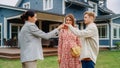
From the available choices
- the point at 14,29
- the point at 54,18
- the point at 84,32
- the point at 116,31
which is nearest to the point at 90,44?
the point at 84,32

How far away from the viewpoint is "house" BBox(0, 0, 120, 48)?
1966cm

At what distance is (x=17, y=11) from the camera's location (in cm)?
1931

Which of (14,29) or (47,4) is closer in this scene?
(14,29)

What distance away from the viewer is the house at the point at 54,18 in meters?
19.7

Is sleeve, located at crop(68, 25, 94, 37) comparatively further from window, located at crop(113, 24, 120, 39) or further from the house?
window, located at crop(113, 24, 120, 39)

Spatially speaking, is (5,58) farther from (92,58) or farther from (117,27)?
(117,27)

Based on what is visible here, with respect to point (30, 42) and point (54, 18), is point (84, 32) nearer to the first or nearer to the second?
point (30, 42)

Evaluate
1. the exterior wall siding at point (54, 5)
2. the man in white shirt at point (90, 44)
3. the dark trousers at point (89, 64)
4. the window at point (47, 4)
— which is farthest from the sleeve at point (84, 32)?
the window at point (47, 4)

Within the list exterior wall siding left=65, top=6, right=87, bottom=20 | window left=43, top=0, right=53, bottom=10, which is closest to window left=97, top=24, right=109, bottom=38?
exterior wall siding left=65, top=6, right=87, bottom=20

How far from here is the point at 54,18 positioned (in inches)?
778

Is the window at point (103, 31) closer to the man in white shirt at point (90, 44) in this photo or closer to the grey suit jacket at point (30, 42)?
the man in white shirt at point (90, 44)

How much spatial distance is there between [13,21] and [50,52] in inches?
262

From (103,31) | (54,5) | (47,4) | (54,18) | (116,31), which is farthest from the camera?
(47,4)

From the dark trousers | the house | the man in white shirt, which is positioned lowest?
the dark trousers
